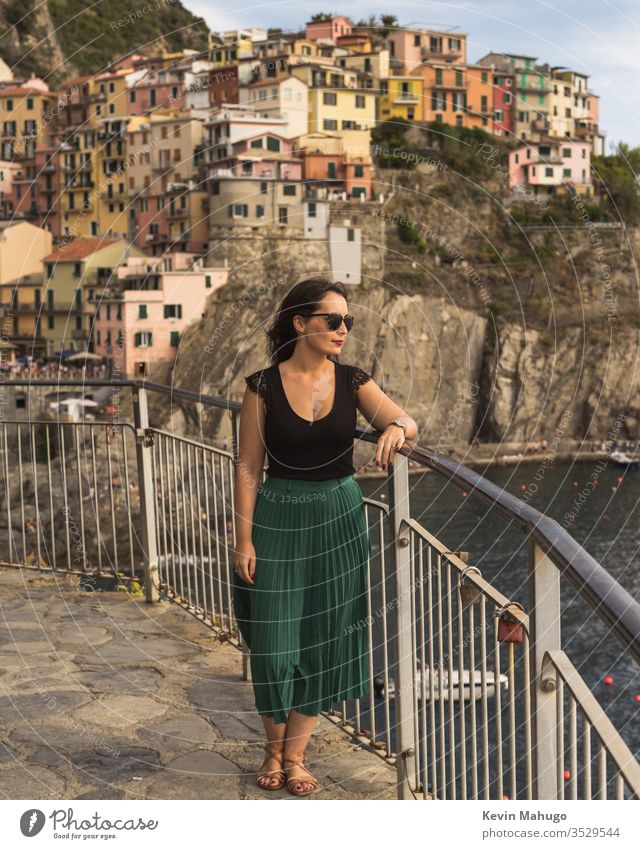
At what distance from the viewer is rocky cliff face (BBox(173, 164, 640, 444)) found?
67.2 metres

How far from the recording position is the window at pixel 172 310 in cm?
5857

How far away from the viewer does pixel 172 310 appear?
60.3 meters

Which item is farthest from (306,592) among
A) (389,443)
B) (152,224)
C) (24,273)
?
(24,273)

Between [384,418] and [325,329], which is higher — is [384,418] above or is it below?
below

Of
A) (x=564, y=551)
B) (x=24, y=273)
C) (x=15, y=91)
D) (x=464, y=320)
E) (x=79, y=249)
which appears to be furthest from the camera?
(x=15, y=91)

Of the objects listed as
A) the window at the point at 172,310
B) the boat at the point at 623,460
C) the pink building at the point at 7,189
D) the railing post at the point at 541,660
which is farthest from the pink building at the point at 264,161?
the railing post at the point at 541,660

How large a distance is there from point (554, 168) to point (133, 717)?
3014 inches

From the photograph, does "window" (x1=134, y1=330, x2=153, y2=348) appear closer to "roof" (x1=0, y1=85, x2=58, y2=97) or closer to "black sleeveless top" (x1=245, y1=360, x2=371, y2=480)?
"roof" (x1=0, y1=85, x2=58, y2=97)

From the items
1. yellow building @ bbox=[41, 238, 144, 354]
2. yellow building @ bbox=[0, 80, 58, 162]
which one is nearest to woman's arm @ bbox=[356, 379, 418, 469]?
yellow building @ bbox=[41, 238, 144, 354]

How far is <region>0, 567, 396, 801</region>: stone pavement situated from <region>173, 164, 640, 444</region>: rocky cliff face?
189 feet

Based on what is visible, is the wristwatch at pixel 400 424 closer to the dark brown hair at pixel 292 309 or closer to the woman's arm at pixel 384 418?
the woman's arm at pixel 384 418

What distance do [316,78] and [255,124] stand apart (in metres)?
4.60

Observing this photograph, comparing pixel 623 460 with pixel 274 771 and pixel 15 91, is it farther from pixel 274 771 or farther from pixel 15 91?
pixel 274 771

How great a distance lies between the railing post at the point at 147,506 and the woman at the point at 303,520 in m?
2.61
